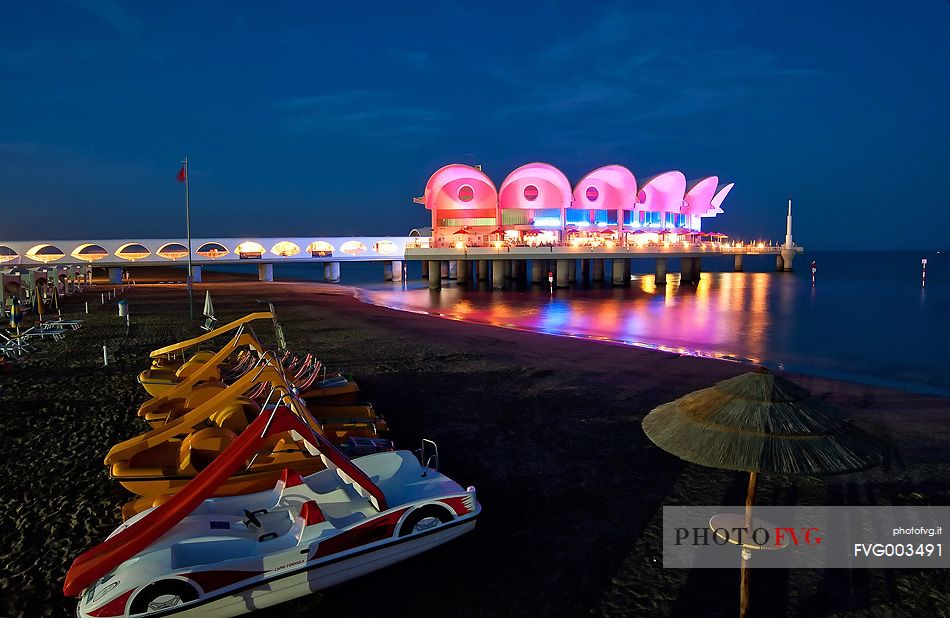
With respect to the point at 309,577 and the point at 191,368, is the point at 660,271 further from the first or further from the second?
the point at 309,577

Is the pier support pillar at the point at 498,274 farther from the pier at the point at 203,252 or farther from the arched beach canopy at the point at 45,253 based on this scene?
the arched beach canopy at the point at 45,253

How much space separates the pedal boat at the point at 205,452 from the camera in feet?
16.4

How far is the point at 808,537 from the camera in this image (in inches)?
198

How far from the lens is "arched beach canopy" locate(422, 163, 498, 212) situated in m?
47.8

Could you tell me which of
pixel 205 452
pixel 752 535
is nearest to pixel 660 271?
pixel 752 535

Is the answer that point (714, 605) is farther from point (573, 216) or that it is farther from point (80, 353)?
point (573, 216)

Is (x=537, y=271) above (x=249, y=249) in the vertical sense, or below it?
below

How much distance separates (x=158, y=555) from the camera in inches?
144

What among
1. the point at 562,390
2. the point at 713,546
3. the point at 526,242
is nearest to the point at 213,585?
the point at 713,546

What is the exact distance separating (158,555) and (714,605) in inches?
163

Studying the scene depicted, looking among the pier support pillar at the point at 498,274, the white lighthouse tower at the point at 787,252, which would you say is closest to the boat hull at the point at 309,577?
the pier support pillar at the point at 498,274

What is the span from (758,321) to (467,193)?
29.3m

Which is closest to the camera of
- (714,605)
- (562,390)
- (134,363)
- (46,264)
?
(714,605)

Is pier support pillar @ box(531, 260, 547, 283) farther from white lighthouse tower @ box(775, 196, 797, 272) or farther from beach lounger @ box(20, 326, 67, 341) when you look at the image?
beach lounger @ box(20, 326, 67, 341)
